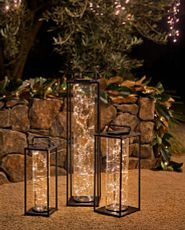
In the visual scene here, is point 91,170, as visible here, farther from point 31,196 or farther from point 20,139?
point 20,139

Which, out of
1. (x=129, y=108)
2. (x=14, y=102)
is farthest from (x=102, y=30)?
(x=14, y=102)

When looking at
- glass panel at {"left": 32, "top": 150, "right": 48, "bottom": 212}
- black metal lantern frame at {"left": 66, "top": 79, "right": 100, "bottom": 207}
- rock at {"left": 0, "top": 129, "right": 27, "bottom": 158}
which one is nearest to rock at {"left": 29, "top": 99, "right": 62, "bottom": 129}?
rock at {"left": 0, "top": 129, "right": 27, "bottom": 158}

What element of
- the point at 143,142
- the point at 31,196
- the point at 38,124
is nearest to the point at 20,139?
the point at 38,124

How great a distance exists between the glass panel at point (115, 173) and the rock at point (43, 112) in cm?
132

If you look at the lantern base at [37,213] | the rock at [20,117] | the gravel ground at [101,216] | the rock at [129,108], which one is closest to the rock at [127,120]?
the rock at [129,108]

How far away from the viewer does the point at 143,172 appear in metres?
6.02

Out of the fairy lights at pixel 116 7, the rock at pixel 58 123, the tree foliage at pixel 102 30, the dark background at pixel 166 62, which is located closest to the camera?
the rock at pixel 58 123

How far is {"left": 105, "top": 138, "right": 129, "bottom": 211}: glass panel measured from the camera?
14.8ft

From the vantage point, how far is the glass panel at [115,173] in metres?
4.50

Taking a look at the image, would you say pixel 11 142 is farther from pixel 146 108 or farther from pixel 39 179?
pixel 146 108

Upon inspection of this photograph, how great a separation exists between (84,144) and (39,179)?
0.51 meters

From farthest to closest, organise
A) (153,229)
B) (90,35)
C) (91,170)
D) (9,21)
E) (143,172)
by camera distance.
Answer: (90,35) < (9,21) < (143,172) < (91,170) < (153,229)

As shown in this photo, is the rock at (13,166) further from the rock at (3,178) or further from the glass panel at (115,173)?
the glass panel at (115,173)

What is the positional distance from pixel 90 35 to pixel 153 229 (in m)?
3.51
